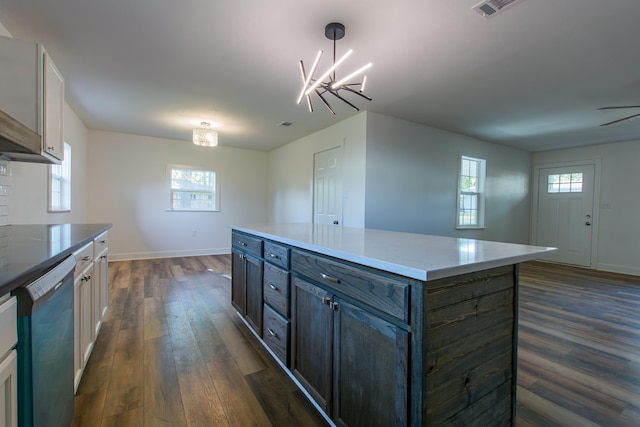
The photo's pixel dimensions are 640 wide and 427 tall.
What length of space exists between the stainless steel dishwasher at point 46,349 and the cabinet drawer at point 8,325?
0.07 ft

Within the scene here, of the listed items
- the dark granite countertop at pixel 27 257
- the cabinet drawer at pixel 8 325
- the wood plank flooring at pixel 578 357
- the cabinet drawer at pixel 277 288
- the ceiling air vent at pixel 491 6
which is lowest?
the wood plank flooring at pixel 578 357

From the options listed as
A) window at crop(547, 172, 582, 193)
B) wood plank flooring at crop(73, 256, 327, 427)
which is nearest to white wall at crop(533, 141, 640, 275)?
window at crop(547, 172, 582, 193)

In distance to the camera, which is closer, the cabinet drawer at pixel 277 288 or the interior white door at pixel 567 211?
the cabinet drawer at pixel 277 288

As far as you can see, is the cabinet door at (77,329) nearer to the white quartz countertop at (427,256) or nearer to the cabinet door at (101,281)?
the cabinet door at (101,281)

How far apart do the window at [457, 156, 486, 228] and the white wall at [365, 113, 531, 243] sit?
0.47 feet

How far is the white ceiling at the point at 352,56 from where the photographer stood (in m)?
1.94

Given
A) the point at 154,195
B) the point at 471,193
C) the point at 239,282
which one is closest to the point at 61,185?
the point at 154,195

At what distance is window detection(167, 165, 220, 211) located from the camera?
5.84m

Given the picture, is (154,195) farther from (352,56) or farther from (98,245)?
(352,56)

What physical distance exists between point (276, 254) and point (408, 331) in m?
1.08

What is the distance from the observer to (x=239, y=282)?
2.56 meters

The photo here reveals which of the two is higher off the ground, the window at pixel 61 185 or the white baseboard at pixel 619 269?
the window at pixel 61 185

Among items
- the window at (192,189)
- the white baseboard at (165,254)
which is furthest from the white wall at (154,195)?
the window at (192,189)

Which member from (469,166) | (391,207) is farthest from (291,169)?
(469,166)
